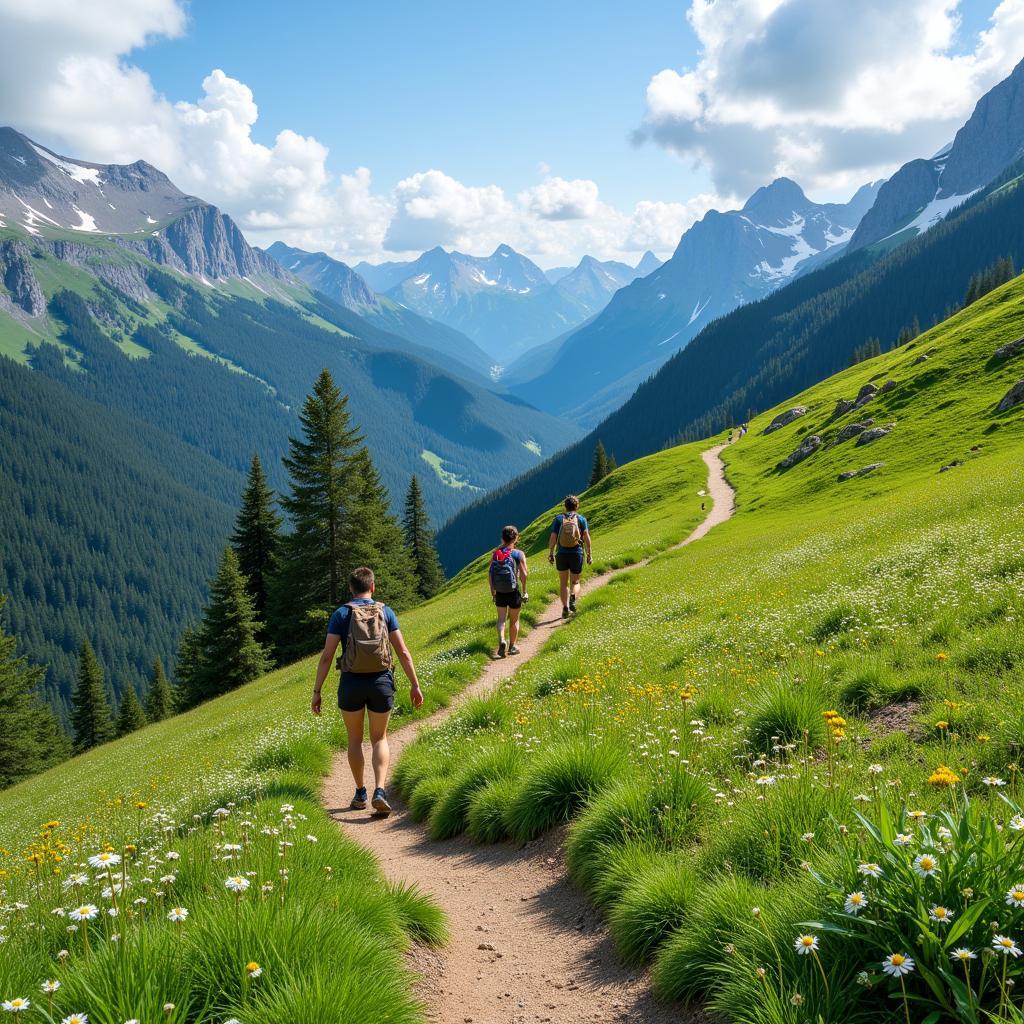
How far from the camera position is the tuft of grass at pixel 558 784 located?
7570 mm

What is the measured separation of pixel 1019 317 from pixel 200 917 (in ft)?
289

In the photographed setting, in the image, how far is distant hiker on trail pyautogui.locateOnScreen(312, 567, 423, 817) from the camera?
9625 mm

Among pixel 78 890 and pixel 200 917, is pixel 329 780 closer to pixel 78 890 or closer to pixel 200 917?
pixel 78 890

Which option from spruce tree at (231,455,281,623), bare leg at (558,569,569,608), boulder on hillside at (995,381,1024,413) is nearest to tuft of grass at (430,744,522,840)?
bare leg at (558,569,569,608)

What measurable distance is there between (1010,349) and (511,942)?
246 ft

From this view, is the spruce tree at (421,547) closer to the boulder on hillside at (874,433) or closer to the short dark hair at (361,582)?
the boulder on hillside at (874,433)

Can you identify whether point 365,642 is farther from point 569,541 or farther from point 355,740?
point 569,541

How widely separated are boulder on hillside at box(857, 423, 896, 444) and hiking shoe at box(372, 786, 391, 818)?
6292cm

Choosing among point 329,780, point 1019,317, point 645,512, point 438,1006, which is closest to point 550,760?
point 438,1006

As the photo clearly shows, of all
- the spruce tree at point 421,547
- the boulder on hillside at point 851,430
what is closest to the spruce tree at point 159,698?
the spruce tree at point 421,547

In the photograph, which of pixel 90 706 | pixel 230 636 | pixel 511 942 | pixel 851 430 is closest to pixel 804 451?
pixel 851 430

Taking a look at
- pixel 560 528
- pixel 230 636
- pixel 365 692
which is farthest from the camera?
pixel 230 636

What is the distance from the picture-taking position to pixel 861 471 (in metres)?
53.9

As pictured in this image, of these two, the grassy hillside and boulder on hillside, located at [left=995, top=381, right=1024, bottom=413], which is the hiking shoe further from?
boulder on hillside, located at [left=995, top=381, right=1024, bottom=413]
